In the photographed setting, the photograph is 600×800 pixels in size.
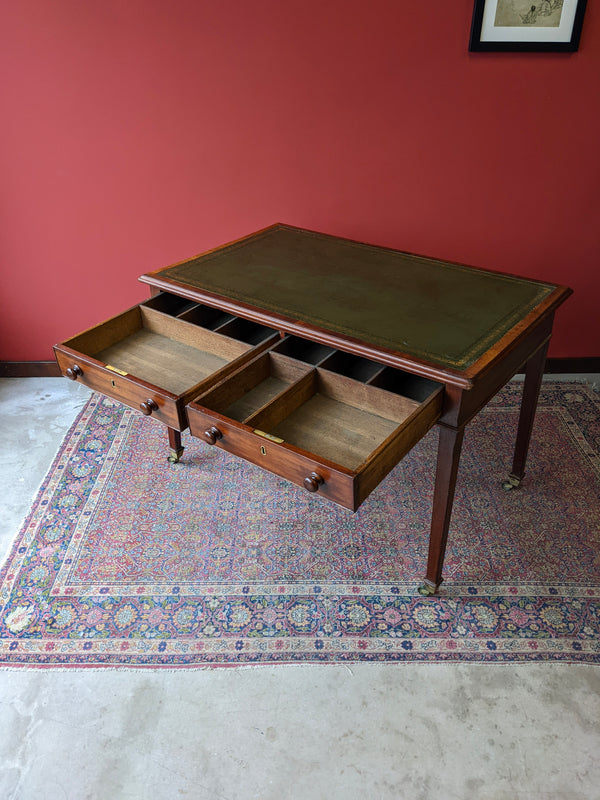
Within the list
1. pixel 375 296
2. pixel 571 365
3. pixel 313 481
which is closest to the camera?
pixel 313 481

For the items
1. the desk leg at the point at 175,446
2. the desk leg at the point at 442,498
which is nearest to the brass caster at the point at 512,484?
the desk leg at the point at 442,498

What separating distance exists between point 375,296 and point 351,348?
323 millimetres

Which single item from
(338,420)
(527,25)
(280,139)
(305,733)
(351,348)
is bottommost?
(305,733)

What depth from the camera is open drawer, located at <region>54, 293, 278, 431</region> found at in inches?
67.7

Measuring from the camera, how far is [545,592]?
2.04 m

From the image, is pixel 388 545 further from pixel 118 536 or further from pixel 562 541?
pixel 118 536

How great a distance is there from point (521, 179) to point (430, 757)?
2160 millimetres

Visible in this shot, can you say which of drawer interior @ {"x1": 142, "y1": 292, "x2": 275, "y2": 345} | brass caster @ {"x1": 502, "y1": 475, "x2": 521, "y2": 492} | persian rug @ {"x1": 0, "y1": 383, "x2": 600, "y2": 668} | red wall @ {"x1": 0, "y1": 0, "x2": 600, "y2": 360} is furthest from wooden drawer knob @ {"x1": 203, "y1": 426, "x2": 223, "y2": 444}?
red wall @ {"x1": 0, "y1": 0, "x2": 600, "y2": 360}

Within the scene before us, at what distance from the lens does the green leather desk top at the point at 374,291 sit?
1756 millimetres

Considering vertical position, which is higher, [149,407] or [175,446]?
[149,407]

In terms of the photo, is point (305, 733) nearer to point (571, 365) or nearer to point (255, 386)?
point (255, 386)

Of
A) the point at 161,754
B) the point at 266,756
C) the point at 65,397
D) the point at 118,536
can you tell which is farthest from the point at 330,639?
the point at 65,397

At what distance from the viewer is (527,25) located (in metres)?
2.38

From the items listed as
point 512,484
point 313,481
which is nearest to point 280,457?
point 313,481
